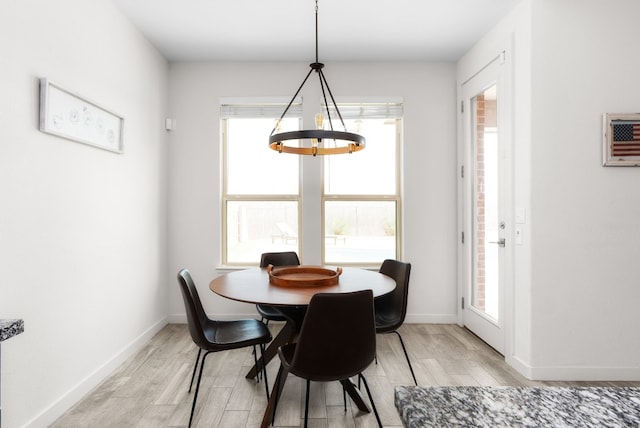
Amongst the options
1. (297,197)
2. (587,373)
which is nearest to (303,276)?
(297,197)

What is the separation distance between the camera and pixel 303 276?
8.84 feet

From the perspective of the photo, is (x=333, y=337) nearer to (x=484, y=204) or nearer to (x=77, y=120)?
(x=77, y=120)

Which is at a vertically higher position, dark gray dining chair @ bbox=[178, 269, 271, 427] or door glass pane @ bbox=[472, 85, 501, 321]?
door glass pane @ bbox=[472, 85, 501, 321]

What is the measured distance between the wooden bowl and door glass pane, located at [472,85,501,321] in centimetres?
161

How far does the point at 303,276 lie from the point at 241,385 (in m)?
0.90

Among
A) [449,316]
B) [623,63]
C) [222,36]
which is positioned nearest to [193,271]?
[222,36]

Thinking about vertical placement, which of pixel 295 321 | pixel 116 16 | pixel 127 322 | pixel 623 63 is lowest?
pixel 127 322

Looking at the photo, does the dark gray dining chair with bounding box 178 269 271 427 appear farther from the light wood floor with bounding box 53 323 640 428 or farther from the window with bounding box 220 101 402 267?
the window with bounding box 220 101 402 267

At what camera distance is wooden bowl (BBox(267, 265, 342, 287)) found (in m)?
2.33

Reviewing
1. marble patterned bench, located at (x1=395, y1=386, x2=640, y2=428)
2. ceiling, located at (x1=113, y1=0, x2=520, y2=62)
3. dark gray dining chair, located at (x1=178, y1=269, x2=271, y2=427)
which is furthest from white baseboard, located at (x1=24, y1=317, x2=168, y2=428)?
ceiling, located at (x1=113, y1=0, x2=520, y2=62)

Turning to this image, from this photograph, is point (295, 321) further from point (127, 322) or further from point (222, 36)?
point (222, 36)

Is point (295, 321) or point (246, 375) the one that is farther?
point (246, 375)

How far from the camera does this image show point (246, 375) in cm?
273

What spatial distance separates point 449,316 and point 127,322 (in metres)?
3.28
